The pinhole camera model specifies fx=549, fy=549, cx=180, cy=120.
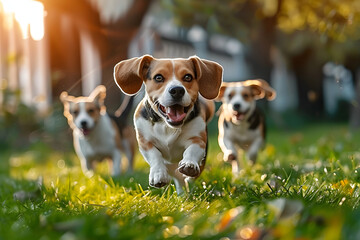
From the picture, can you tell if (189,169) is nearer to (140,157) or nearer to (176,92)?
(176,92)

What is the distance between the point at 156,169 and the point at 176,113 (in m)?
0.38

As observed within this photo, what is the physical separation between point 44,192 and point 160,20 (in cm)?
783

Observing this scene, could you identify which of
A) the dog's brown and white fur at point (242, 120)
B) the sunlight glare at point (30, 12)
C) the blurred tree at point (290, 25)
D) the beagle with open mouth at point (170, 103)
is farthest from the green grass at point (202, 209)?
the sunlight glare at point (30, 12)

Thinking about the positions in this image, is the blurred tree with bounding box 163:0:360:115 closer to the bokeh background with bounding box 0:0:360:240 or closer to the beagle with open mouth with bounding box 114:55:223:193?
the bokeh background with bounding box 0:0:360:240

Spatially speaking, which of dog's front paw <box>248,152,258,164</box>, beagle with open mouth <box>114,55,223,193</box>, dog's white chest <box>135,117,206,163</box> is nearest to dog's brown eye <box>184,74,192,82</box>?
beagle with open mouth <box>114,55,223,193</box>

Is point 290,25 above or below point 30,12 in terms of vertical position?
below

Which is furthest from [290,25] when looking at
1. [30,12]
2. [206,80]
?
[206,80]

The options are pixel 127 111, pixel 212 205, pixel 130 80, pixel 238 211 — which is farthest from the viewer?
pixel 127 111

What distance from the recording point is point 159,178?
132 inches

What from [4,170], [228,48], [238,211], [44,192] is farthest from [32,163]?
[228,48]

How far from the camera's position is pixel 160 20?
37.1 ft

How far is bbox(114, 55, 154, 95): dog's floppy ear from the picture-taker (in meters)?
3.68

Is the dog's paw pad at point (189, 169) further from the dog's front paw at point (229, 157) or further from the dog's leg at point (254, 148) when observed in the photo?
the dog's leg at point (254, 148)

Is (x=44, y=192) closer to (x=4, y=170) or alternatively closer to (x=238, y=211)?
(x=238, y=211)
